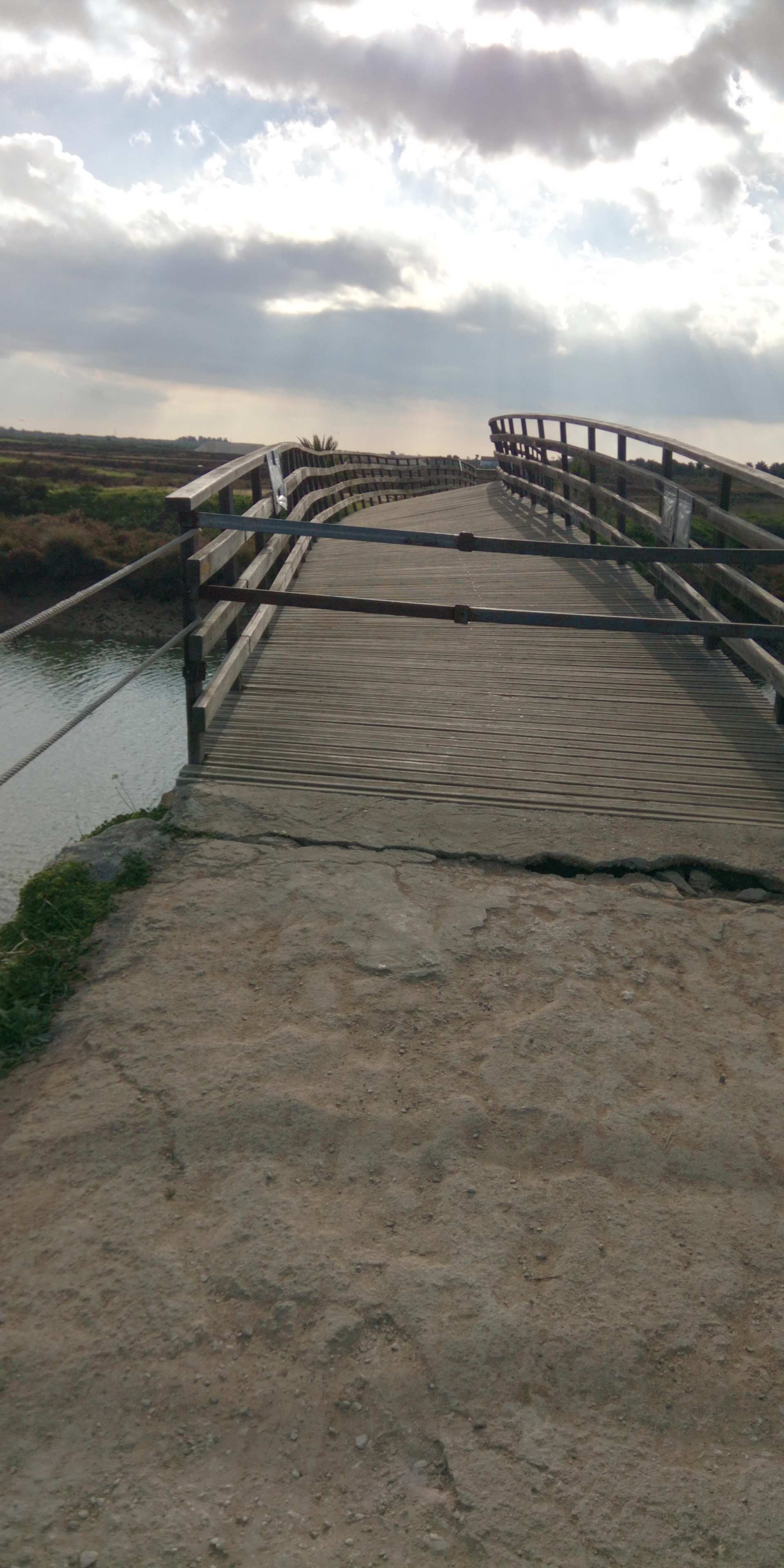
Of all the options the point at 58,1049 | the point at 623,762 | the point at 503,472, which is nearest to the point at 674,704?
the point at 623,762

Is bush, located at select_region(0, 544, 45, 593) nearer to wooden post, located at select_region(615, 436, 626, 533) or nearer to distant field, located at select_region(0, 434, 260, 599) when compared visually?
distant field, located at select_region(0, 434, 260, 599)

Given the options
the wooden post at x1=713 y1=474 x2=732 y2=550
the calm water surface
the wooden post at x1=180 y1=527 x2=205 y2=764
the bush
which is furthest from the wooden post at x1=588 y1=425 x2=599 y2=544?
the bush

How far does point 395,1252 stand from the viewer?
221 cm

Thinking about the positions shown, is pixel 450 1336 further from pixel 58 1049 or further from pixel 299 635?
pixel 299 635

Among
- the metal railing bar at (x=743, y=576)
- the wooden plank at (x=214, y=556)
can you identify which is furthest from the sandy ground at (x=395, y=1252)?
the metal railing bar at (x=743, y=576)

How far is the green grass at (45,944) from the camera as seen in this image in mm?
2895

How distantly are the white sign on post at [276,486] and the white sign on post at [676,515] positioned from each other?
2.59m

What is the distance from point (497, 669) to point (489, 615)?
1.60 meters

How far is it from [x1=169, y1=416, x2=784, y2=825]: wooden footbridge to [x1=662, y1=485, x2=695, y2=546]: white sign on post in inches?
0.9

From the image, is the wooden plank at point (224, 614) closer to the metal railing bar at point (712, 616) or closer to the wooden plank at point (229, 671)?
the wooden plank at point (229, 671)

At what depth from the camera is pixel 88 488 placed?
136ft

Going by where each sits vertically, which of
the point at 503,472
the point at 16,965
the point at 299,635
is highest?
the point at 503,472

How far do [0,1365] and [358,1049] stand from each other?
1154 mm

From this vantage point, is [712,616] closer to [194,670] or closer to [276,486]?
[276,486]
